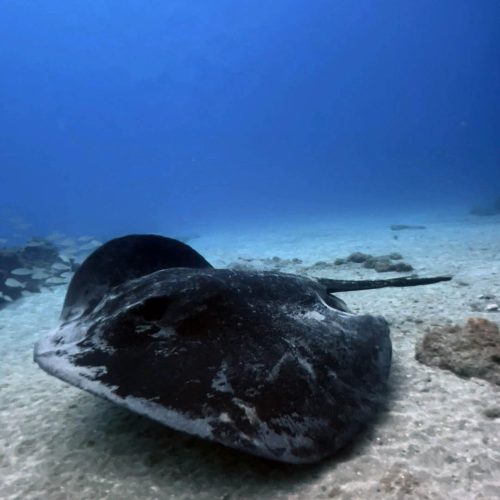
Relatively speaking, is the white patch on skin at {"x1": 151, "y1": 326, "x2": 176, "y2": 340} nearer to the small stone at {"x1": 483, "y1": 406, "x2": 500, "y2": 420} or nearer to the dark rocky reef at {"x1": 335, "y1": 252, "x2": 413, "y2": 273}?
the small stone at {"x1": 483, "y1": 406, "x2": 500, "y2": 420}

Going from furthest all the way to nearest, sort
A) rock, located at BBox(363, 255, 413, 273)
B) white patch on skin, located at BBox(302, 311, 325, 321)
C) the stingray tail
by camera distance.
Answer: rock, located at BBox(363, 255, 413, 273) < the stingray tail < white patch on skin, located at BBox(302, 311, 325, 321)

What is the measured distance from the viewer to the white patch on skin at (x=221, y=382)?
1.75 m

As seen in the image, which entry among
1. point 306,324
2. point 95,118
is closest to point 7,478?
point 306,324

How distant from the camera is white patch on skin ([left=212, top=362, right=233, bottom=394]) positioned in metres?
1.75

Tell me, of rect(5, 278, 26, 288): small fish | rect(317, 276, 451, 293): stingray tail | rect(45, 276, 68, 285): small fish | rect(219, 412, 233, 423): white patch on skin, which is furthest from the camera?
rect(45, 276, 68, 285): small fish

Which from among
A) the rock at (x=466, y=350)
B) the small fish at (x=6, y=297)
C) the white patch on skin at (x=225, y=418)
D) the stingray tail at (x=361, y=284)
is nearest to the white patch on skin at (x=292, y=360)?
the white patch on skin at (x=225, y=418)

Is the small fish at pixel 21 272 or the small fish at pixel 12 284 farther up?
the small fish at pixel 21 272

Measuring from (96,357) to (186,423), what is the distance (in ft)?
2.47

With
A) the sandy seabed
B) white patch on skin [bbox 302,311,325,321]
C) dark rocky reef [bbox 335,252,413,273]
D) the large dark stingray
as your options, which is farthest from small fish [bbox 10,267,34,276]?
white patch on skin [bbox 302,311,325,321]

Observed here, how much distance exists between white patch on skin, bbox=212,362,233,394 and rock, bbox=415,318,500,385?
208 centimetres

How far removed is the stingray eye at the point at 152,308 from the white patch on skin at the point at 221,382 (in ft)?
2.07

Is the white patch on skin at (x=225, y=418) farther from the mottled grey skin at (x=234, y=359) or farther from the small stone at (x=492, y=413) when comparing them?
the small stone at (x=492, y=413)

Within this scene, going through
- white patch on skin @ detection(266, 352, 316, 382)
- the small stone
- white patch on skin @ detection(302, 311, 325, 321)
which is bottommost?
the small stone

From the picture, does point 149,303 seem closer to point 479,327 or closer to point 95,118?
point 479,327
